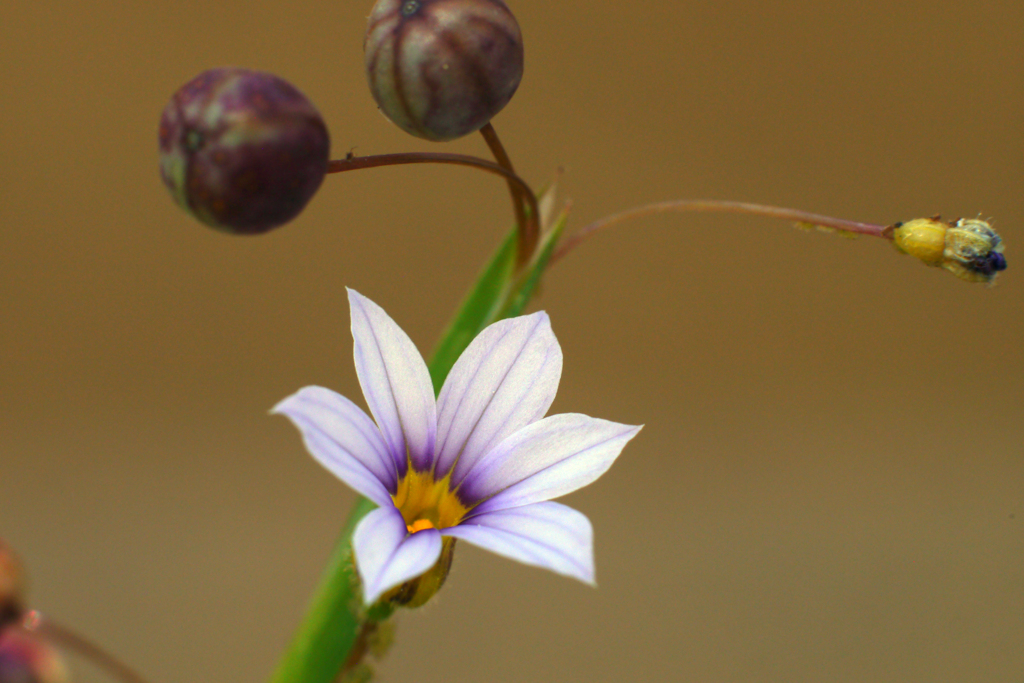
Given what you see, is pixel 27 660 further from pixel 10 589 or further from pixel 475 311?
pixel 475 311

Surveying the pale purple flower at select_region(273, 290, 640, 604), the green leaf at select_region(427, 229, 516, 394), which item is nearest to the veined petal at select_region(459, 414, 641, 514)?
the pale purple flower at select_region(273, 290, 640, 604)

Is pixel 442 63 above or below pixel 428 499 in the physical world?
above

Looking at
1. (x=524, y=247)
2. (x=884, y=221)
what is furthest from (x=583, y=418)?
(x=884, y=221)

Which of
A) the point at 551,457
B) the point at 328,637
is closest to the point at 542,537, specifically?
the point at 551,457

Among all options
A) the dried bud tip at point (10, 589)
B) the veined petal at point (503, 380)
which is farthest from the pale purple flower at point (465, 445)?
the dried bud tip at point (10, 589)

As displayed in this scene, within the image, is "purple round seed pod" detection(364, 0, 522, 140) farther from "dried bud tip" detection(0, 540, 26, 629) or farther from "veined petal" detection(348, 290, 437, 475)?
"dried bud tip" detection(0, 540, 26, 629)

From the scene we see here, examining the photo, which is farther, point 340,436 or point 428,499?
point 428,499

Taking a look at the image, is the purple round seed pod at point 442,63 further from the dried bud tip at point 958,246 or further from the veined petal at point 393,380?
the dried bud tip at point 958,246
